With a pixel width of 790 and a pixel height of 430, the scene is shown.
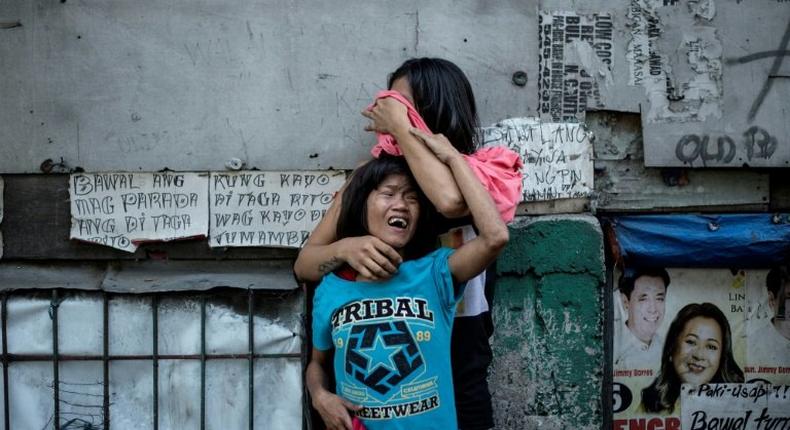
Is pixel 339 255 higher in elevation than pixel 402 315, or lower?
higher

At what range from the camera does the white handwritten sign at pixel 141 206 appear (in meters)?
3.36


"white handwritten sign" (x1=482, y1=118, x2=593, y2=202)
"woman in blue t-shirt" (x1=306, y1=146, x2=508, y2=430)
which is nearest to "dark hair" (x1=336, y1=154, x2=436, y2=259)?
"woman in blue t-shirt" (x1=306, y1=146, x2=508, y2=430)

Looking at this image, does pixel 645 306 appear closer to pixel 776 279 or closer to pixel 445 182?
pixel 776 279

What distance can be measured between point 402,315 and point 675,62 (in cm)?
185

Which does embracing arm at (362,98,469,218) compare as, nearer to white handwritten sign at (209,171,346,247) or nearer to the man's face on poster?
white handwritten sign at (209,171,346,247)

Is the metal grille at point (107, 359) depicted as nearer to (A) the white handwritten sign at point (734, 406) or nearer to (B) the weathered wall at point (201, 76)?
(B) the weathered wall at point (201, 76)

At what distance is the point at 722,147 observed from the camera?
3.43 m

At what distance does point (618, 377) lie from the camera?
3652mm

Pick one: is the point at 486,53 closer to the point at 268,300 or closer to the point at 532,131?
the point at 532,131

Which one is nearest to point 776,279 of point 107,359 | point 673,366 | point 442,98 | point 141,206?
point 673,366

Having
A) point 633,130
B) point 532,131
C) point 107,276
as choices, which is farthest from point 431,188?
point 107,276

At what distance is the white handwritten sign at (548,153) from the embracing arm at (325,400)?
3.87 ft

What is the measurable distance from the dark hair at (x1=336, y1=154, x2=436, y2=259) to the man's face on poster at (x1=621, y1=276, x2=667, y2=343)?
1.38 metres

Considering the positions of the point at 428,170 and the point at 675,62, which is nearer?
the point at 428,170
